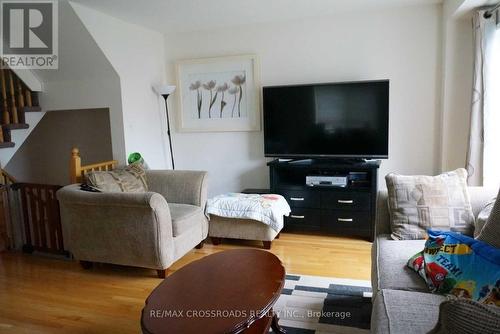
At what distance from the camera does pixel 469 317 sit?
76cm

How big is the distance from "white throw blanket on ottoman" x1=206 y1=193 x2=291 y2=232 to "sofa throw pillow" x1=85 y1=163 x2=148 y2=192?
0.68m

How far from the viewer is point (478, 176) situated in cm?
319

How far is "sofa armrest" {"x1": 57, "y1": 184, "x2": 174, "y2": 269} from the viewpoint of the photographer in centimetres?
277

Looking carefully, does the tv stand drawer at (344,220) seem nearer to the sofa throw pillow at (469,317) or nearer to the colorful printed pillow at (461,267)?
the colorful printed pillow at (461,267)

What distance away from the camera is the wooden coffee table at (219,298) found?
1.45 meters

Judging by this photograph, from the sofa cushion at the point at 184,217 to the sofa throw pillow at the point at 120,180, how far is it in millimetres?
368

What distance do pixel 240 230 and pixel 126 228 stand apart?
3.48 feet

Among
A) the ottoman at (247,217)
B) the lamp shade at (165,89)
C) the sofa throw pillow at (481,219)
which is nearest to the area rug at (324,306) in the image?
the ottoman at (247,217)

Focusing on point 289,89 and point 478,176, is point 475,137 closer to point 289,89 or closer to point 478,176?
point 478,176

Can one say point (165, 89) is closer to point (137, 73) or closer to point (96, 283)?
point (137, 73)

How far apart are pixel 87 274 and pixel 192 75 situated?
2532 mm

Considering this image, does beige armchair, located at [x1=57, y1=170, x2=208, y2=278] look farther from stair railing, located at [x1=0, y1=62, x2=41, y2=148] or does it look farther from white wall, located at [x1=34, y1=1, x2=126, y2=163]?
stair railing, located at [x1=0, y1=62, x2=41, y2=148]

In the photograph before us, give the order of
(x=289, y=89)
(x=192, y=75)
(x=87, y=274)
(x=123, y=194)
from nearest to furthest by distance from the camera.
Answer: (x=123, y=194) < (x=87, y=274) < (x=289, y=89) < (x=192, y=75)

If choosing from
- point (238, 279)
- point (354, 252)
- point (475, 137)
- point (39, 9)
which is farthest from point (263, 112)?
point (238, 279)
